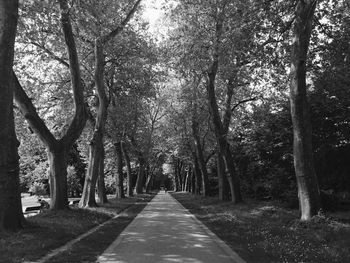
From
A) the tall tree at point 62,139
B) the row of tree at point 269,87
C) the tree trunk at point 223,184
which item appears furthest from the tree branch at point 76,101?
the tree trunk at point 223,184

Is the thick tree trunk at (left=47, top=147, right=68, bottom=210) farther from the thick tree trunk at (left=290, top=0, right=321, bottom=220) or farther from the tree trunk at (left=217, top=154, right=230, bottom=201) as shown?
the tree trunk at (left=217, top=154, right=230, bottom=201)

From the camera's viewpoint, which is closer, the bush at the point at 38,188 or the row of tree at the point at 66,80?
the row of tree at the point at 66,80

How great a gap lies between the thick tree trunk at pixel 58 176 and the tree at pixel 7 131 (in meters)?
5.88

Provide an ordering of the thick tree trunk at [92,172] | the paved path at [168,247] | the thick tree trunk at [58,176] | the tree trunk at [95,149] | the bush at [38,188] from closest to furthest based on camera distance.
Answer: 1. the paved path at [168,247]
2. the thick tree trunk at [58,176]
3. the tree trunk at [95,149]
4. the thick tree trunk at [92,172]
5. the bush at [38,188]

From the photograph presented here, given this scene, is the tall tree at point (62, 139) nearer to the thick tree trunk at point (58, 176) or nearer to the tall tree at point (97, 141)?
the thick tree trunk at point (58, 176)

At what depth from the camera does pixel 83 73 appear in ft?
81.9

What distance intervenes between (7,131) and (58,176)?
6.75m

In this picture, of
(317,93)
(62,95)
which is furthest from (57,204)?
(317,93)

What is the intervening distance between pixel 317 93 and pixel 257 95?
4.93 metres

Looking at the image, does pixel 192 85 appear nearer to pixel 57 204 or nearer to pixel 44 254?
pixel 57 204

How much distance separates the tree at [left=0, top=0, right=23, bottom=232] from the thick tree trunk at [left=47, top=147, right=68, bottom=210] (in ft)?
19.3

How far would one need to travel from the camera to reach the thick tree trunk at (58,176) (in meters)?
16.3

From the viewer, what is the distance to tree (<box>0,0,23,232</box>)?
990 cm

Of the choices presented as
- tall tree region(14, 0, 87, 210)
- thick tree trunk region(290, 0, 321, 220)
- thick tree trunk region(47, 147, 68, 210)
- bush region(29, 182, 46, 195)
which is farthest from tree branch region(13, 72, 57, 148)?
bush region(29, 182, 46, 195)
